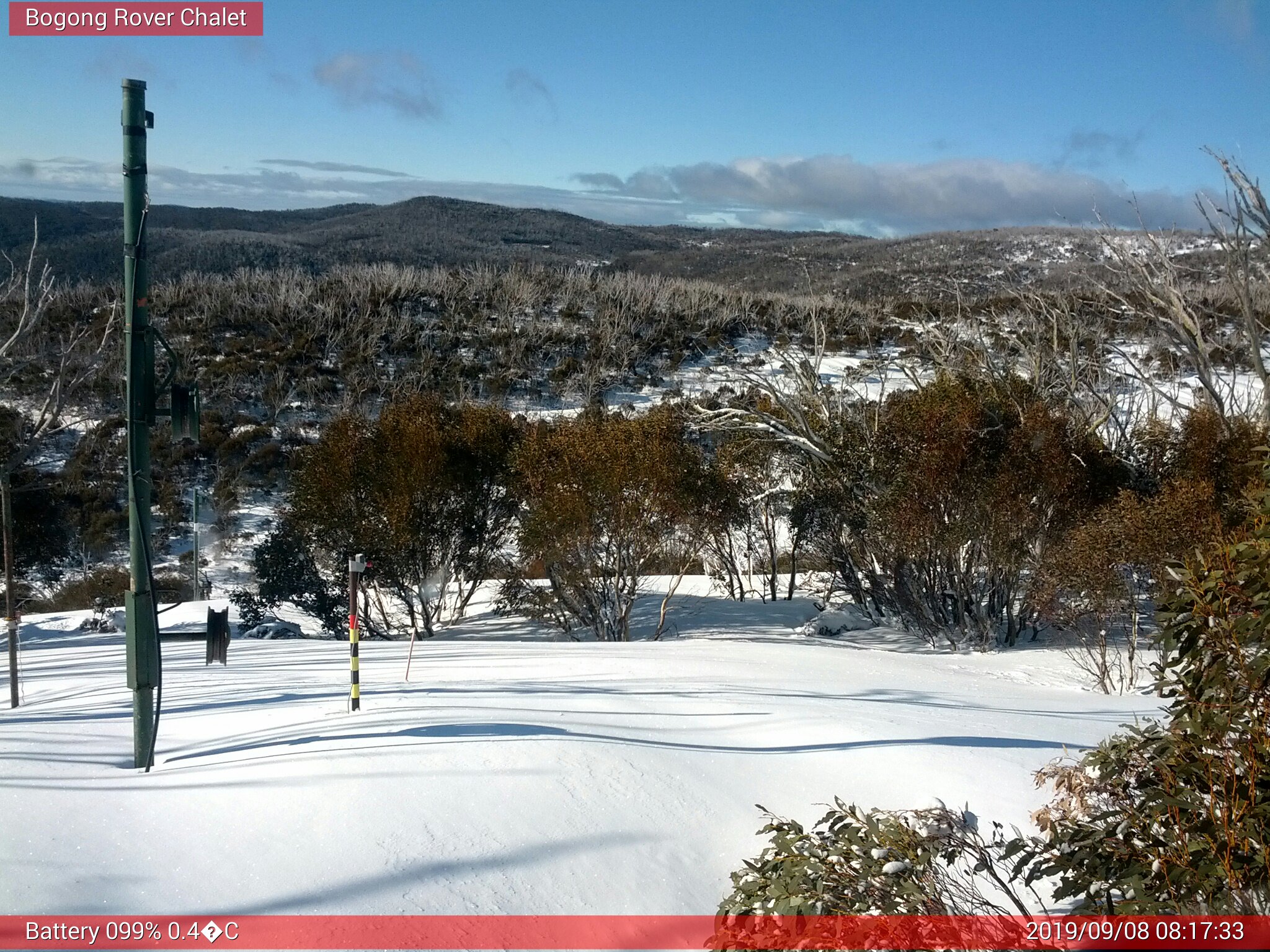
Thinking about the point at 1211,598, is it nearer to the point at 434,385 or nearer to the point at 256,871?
the point at 256,871

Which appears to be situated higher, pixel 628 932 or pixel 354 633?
pixel 354 633

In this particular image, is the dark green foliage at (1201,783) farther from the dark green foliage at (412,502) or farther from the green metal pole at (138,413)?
the dark green foliage at (412,502)

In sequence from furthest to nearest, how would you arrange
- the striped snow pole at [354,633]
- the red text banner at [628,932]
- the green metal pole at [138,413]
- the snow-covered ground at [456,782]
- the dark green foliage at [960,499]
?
the dark green foliage at [960,499]
the striped snow pole at [354,633]
the green metal pole at [138,413]
the snow-covered ground at [456,782]
the red text banner at [628,932]

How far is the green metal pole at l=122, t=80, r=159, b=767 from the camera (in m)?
5.09

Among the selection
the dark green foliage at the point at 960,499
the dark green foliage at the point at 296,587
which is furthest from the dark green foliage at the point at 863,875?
the dark green foliage at the point at 296,587

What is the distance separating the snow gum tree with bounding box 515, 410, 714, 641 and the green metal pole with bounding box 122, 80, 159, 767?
39.7 ft

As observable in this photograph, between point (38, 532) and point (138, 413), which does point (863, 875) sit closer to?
point (138, 413)

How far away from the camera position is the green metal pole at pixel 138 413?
5.09 meters

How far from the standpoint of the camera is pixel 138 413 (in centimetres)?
525

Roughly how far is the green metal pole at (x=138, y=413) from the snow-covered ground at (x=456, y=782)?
1.55 feet

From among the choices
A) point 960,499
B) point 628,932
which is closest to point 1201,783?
point 628,932

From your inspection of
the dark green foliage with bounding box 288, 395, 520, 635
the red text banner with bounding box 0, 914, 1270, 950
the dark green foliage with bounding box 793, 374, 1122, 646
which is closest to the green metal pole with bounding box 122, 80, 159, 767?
the red text banner with bounding box 0, 914, 1270, 950

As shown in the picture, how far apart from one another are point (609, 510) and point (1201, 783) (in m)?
14.3

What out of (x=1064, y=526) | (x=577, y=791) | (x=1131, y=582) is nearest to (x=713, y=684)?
(x=577, y=791)
